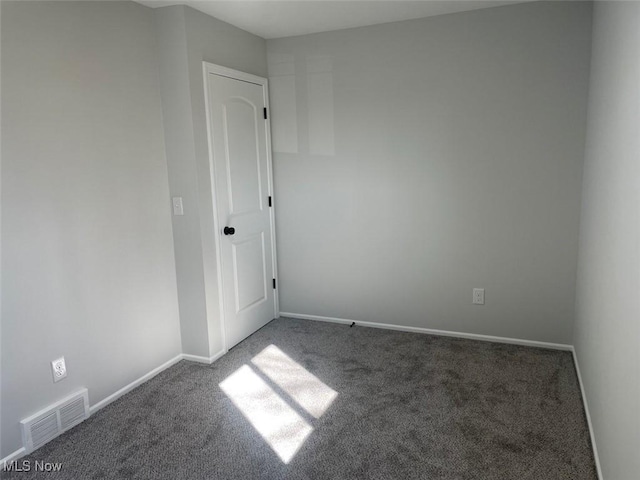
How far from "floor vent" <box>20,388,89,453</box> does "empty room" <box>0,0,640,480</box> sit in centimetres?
1

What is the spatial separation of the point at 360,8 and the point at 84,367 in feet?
9.35

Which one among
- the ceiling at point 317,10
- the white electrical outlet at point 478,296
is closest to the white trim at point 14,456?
the ceiling at point 317,10

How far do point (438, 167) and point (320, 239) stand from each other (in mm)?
1153

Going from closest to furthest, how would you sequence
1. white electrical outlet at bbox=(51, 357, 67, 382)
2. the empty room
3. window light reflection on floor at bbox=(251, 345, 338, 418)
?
the empty room < white electrical outlet at bbox=(51, 357, 67, 382) < window light reflection on floor at bbox=(251, 345, 338, 418)

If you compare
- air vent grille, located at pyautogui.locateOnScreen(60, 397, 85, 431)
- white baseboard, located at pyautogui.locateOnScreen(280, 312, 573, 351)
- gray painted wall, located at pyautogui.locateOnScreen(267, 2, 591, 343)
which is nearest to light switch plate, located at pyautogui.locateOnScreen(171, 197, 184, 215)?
gray painted wall, located at pyautogui.locateOnScreen(267, 2, 591, 343)

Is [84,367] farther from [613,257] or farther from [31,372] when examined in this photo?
[613,257]

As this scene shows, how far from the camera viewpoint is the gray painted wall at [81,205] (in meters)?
2.10

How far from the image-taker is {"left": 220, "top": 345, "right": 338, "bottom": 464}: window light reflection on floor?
2.28m

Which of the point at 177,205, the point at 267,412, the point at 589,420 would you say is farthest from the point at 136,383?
the point at 589,420

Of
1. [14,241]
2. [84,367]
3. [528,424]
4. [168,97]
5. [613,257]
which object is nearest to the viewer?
[613,257]

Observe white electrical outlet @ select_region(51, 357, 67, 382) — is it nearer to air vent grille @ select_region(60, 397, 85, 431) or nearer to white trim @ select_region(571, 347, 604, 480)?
air vent grille @ select_region(60, 397, 85, 431)

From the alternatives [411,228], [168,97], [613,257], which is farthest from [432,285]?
[168,97]

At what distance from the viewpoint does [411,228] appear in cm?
347

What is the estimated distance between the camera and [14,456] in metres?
2.13
